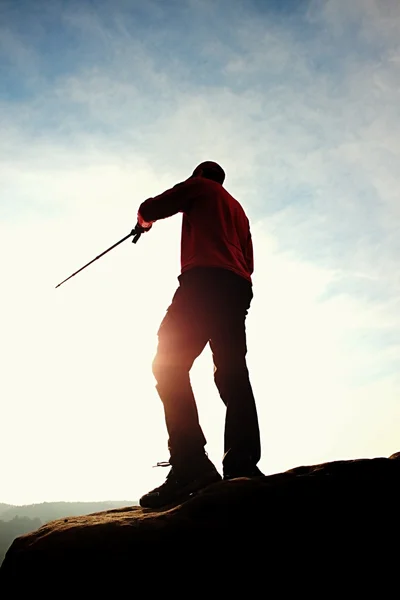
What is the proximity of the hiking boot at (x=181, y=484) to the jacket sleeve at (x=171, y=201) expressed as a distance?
8.56 feet

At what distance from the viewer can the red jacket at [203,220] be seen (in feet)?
15.5

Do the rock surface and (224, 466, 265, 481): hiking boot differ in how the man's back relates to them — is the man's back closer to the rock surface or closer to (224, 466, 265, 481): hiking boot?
(224, 466, 265, 481): hiking boot

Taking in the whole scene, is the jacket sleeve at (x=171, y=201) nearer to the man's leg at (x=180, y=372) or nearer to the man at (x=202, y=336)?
the man at (x=202, y=336)

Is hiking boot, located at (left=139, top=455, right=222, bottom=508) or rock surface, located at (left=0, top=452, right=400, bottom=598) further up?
hiking boot, located at (left=139, top=455, right=222, bottom=508)

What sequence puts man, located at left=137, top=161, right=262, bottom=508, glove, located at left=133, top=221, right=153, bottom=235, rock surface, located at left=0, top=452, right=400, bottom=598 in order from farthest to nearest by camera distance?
glove, located at left=133, top=221, right=153, bottom=235 < man, located at left=137, top=161, right=262, bottom=508 < rock surface, located at left=0, top=452, right=400, bottom=598

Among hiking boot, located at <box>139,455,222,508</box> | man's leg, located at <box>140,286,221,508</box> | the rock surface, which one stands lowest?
the rock surface

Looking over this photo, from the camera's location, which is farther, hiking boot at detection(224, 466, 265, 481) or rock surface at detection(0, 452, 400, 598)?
hiking boot at detection(224, 466, 265, 481)

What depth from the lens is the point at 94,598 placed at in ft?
8.63

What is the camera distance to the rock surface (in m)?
2.64

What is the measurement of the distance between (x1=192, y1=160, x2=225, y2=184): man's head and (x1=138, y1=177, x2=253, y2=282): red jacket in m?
0.36

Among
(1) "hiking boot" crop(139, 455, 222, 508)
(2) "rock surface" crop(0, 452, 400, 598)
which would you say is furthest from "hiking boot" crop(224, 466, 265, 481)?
(2) "rock surface" crop(0, 452, 400, 598)

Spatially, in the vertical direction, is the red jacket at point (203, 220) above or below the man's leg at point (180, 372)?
above

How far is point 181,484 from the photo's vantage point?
4.14 meters

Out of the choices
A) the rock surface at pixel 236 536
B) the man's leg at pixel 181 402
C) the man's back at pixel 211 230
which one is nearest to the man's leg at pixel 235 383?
the man's leg at pixel 181 402
